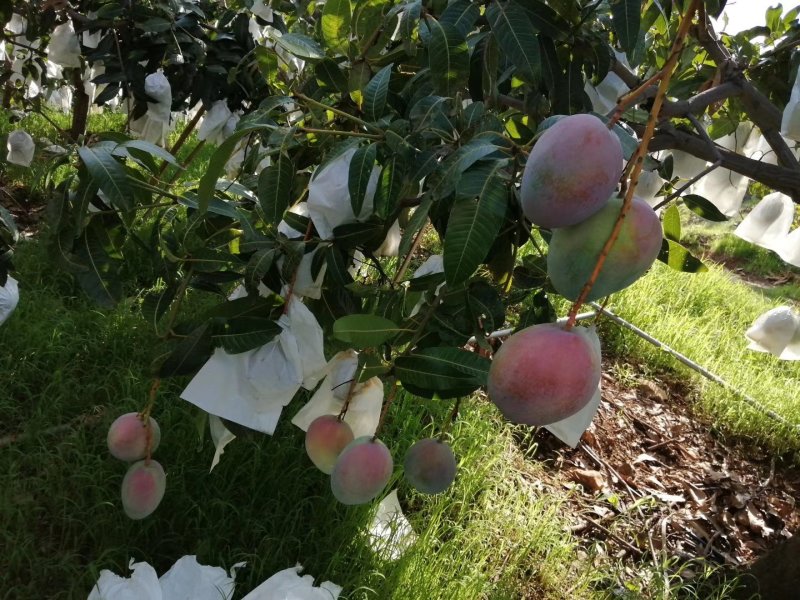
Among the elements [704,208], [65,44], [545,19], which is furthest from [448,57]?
[65,44]

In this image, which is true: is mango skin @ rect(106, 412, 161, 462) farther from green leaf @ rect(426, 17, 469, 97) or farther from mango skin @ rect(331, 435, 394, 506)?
green leaf @ rect(426, 17, 469, 97)

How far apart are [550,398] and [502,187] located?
0.77ft

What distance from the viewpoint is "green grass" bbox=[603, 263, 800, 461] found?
2.92m

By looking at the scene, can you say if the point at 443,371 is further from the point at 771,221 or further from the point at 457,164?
the point at 771,221

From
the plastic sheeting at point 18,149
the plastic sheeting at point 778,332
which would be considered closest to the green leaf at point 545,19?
the plastic sheeting at point 778,332

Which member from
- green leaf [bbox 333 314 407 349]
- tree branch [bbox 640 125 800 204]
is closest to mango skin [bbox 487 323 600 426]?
green leaf [bbox 333 314 407 349]

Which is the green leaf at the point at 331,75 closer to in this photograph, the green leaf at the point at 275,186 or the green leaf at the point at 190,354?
the green leaf at the point at 275,186

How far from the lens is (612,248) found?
1.70 feet

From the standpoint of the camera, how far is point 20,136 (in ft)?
9.54

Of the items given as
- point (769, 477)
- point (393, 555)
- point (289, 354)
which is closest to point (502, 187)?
point (289, 354)

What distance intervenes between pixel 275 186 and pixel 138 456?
55cm

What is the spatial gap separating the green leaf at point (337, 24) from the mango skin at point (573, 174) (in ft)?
1.81

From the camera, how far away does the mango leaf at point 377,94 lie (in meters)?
0.89

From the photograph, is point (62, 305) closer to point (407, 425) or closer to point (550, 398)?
point (407, 425)
